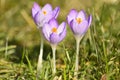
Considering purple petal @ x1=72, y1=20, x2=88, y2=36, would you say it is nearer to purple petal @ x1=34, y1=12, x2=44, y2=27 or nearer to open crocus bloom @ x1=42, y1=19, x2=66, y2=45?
open crocus bloom @ x1=42, y1=19, x2=66, y2=45

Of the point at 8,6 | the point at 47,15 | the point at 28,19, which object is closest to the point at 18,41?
the point at 28,19

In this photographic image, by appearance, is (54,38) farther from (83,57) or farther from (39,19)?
(83,57)

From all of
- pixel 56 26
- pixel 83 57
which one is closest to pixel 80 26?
pixel 56 26

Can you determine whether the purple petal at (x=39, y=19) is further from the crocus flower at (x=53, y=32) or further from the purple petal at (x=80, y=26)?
the purple petal at (x=80, y=26)

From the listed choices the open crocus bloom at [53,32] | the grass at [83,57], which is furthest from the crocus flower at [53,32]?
the grass at [83,57]

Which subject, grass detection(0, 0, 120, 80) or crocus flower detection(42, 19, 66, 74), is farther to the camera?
grass detection(0, 0, 120, 80)

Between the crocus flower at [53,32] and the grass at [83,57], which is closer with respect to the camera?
the crocus flower at [53,32]

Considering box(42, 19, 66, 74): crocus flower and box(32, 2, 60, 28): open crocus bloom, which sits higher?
box(32, 2, 60, 28): open crocus bloom

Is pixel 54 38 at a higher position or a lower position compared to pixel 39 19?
lower

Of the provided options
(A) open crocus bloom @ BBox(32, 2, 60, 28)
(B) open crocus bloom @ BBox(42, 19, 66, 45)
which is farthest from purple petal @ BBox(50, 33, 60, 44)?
(A) open crocus bloom @ BBox(32, 2, 60, 28)
